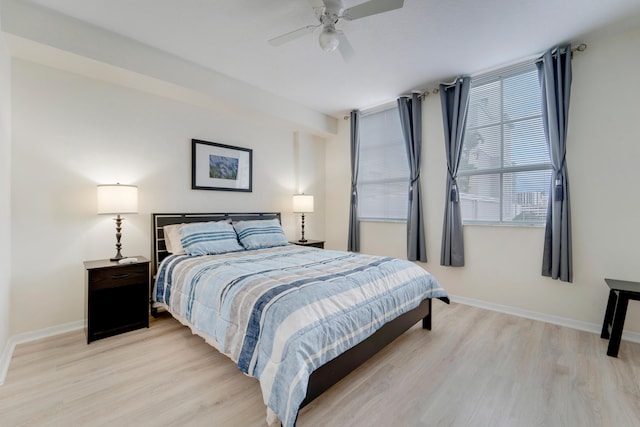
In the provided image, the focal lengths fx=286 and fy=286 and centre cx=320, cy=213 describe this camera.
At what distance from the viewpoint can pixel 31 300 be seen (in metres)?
2.57

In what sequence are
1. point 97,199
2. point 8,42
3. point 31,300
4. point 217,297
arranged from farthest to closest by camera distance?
point 97,199
point 31,300
point 8,42
point 217,297

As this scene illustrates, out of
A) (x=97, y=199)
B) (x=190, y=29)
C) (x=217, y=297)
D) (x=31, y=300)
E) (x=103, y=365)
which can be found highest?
(x=190, y=29)

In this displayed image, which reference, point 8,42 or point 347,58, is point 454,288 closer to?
point 347,58

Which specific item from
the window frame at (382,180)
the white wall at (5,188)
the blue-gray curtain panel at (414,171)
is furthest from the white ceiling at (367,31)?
the window frame at (382,180)

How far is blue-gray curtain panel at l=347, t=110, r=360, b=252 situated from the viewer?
4.72 m

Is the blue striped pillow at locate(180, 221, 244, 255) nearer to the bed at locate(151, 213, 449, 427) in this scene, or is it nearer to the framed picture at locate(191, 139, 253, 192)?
the bed at locate(151, 213, 449, 427)

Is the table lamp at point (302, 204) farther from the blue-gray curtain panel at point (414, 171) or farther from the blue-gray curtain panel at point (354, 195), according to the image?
the blue-gray curtain panel at point (414, 171)

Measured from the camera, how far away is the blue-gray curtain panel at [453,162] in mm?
3525

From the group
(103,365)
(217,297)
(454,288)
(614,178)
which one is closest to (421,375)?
(217,297)

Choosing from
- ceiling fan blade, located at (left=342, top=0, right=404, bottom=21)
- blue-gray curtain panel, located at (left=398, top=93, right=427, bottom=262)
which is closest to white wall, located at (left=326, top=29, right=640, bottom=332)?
blue-gray curtain panel, located at (left=398, top=93, right=427, bottom=262)

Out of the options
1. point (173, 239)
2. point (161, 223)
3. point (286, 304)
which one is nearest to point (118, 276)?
point (173, 239)

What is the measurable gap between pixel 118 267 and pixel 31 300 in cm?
80

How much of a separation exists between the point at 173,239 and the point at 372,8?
2.85m

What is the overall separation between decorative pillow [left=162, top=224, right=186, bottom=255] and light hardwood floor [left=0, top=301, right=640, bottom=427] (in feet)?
2.77
